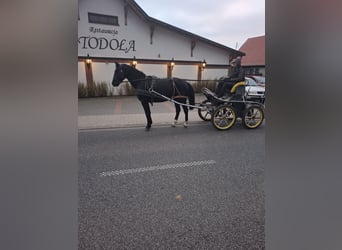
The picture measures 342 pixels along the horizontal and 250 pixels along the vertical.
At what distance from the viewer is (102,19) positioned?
1523cm

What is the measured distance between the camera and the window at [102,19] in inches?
586

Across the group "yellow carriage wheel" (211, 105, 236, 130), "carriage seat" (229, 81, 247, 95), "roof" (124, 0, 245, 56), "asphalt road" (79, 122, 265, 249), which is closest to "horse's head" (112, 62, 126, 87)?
"asphalt road" (79, 122, 265, 249)

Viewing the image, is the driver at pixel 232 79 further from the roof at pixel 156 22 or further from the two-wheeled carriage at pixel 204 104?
the roof at pixel 156 22

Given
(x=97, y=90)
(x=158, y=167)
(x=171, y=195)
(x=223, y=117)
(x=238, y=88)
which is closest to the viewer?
(x=171, y=195)

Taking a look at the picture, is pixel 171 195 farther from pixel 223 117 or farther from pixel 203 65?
pixel 203 65

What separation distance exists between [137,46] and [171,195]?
14.3 m

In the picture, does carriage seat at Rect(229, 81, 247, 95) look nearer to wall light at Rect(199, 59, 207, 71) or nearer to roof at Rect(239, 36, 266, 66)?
wall light at Rect(199, 59, 207, 71)

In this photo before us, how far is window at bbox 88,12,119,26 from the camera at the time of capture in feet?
48.8

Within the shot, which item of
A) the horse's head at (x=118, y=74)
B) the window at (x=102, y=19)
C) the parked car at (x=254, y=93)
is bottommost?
the parked car at (x=254, y=93)

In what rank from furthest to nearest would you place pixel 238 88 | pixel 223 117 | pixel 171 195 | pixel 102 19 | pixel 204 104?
pixel 102 19, pixel 204 104, pixel 238 88, pixel 223 117, pixel 171 195

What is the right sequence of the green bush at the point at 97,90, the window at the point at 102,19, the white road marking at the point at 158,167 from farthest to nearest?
the window at the point at 102,19
the green bush at the point at 97,90
the white road marking at the point at 158,167

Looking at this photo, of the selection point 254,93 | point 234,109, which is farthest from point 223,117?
point 254,93

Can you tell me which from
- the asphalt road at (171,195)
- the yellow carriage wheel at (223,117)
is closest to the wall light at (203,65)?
the yellow carriage wheel at (223,117)

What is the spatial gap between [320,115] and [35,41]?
2.94ft
